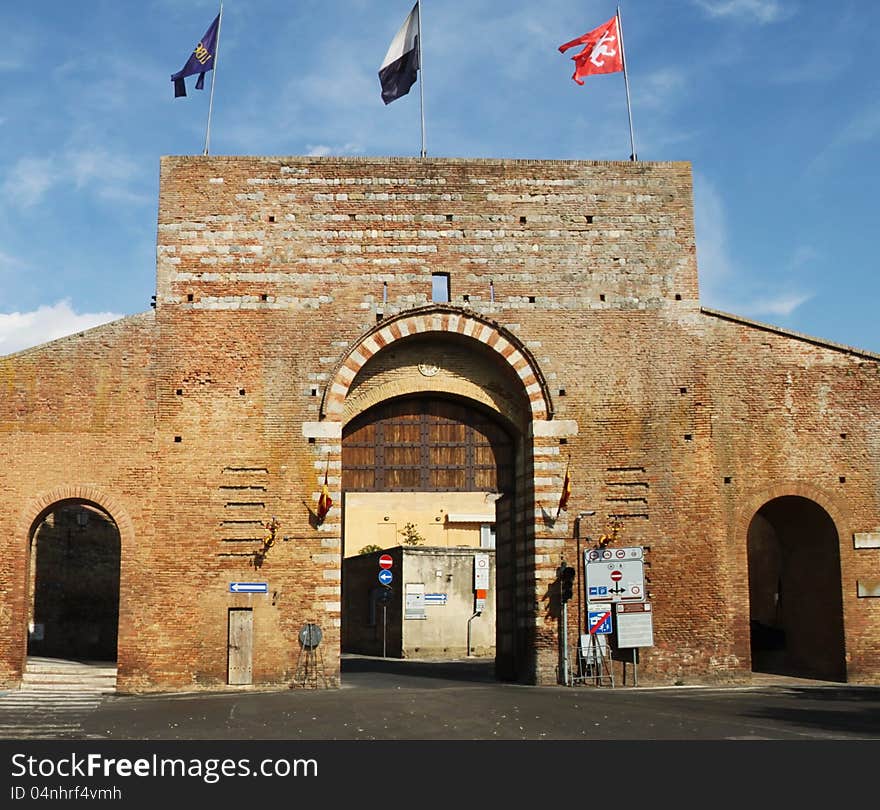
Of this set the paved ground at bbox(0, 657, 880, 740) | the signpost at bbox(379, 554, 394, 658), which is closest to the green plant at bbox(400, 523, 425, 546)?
the signpost at bbox(379, 554, 394, 658)

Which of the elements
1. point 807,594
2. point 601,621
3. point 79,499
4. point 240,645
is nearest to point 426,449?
point 601,621

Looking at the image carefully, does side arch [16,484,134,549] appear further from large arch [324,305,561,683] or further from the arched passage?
the arched passage

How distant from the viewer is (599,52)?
74.2 feet

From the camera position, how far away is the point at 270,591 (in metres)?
20.5

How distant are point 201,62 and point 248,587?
10611 mm

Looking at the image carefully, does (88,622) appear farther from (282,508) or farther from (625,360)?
(625,360)

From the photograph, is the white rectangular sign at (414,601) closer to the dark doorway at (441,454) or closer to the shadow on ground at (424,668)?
the shadow on ground at (424,668)

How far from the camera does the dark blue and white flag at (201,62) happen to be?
74.8 ft

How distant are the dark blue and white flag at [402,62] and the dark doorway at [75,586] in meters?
12.6

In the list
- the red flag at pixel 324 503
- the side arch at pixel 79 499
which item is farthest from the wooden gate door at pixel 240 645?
the side arch at pixel 79 499

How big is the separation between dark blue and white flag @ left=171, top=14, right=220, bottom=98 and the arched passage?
14178 mm

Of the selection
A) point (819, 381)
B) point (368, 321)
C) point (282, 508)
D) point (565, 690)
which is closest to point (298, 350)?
point (368, 321)

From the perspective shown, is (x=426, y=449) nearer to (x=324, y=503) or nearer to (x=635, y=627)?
(x=324, y=503)

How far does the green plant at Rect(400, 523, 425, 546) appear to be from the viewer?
1667 inches
